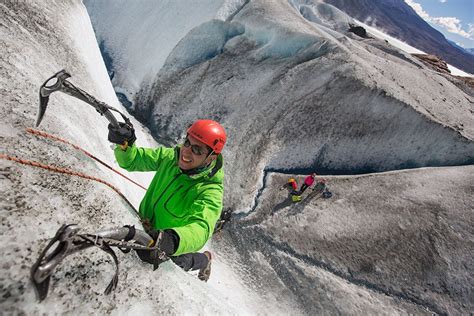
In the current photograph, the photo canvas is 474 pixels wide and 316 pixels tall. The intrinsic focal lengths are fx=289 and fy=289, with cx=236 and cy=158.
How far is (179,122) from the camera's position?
11.4 m

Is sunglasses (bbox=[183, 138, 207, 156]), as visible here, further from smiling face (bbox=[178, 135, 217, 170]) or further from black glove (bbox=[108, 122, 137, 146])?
black glove (bbox=[108, 122, 137, 146])

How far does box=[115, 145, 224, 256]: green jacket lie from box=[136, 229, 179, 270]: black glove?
0.30 m

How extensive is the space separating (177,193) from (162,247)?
1.17 meters

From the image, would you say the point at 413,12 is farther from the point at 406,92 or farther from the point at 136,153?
the point at 136,153

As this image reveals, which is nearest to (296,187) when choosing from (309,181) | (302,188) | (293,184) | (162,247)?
(293,184)

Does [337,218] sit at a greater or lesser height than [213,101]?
lesser

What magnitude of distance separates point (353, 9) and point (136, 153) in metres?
105

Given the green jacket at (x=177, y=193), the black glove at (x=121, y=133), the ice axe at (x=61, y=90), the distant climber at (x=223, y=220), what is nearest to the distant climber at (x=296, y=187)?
the distant climber at (x=223, y=220)

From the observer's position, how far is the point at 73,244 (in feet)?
6.59

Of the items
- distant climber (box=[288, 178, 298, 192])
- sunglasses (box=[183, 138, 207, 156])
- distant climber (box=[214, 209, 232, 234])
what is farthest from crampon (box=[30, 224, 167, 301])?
distant climber (box=[288, 178, 298, 192])

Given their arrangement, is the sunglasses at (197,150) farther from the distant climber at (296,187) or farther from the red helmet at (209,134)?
the distant climber at (296,187)

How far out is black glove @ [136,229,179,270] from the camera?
2.78m

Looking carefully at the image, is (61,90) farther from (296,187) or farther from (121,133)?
(296,187)

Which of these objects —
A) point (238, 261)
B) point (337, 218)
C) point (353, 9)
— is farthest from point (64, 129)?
point (353, 9)
